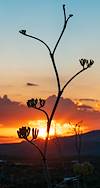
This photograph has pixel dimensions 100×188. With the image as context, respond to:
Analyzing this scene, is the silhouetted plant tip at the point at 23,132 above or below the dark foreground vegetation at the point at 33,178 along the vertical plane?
below

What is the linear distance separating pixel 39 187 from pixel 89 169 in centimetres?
3619

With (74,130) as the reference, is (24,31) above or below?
below

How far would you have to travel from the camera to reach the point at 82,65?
18.4 metres

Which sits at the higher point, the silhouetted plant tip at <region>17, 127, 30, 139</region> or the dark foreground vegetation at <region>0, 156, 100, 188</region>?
the dark foreground vegetation at <region>0, 156, 100, 188</region>

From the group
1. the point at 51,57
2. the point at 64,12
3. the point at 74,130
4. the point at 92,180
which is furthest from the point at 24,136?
the point at 92,180

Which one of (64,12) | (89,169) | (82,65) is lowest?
(89,169)

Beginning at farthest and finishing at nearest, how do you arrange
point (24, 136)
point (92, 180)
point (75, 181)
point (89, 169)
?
point (92, 180) → point (75, 181) → point (89, 169) → point (24, 136)

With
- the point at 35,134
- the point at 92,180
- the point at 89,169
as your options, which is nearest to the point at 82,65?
the point at 35,134

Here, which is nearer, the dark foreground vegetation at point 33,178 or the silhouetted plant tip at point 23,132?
the silhouetted plant tip at point 23,132

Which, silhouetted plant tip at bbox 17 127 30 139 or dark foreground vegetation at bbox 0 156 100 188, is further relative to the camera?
dark foreground vegetation at bbox 0 156 100 188

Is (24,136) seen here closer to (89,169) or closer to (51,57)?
(51,57)

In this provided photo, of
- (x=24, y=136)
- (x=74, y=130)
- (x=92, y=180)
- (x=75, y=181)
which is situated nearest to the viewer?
(x=24, y=136)

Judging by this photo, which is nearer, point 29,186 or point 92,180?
point 29,186

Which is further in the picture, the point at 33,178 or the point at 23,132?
the point at 33,178
